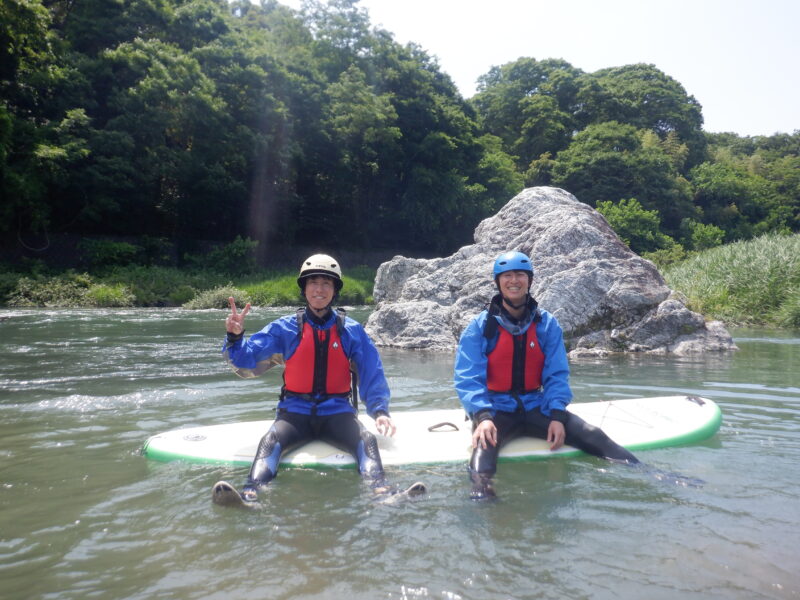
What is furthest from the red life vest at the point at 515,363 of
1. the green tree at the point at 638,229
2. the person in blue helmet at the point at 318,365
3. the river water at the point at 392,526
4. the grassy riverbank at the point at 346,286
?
the green tree at the point at 638,229

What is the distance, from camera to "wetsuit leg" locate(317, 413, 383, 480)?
3.53 metres

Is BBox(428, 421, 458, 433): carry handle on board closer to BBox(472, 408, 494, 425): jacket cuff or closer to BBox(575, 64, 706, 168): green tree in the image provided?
BBox(472, 408, 494, 425): jacket cuff

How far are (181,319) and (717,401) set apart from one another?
40.6 feet

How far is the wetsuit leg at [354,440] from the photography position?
3527 millimetres

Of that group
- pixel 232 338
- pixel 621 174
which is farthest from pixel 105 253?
pixel 621 174

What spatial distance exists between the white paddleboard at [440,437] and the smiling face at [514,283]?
37.7 inches

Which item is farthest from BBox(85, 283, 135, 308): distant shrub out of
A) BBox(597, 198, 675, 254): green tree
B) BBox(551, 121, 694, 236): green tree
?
BBox(551, 121, 694, 236): green tree

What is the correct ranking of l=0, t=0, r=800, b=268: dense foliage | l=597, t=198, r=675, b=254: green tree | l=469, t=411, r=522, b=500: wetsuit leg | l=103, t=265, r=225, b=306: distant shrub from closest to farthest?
l=469, t=411, r=522, b=500: wetsuit leg < l=103, t=265, r=225, b=306: distant shrub < l=0, t=0, r=800, b=268: dense foliage < l=597, t=198, r=675, b=254: green tree

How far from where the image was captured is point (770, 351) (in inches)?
354

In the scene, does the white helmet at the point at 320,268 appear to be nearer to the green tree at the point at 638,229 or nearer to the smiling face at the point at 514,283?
the smiling face at the point at 514,283

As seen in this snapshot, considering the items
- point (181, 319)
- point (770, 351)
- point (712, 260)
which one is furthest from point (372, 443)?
point (712, 260)

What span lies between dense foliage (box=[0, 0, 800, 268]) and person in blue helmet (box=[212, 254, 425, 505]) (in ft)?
43.6

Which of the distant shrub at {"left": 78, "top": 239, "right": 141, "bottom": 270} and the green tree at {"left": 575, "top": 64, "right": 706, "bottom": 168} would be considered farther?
the green tree at {"left": 575, "top": 64, "right": 706, "bottom": 168}

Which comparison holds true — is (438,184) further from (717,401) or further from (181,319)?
(717,401)
